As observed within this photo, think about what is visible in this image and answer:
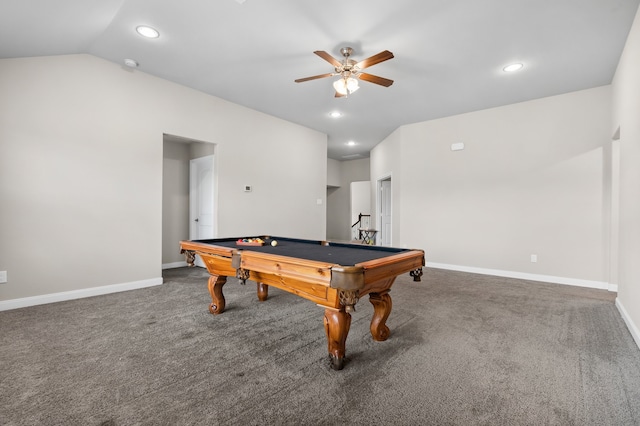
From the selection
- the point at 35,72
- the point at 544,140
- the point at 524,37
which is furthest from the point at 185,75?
the point at 544,140

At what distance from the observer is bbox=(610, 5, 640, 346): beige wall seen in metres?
2.37

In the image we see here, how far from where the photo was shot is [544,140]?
4.35 m

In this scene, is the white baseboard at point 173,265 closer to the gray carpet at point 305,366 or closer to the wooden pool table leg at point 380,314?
the gray carpet at point 305,366

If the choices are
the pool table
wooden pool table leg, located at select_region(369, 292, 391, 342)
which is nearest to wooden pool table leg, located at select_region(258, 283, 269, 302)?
the pool table

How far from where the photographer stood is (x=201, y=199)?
16.9ft

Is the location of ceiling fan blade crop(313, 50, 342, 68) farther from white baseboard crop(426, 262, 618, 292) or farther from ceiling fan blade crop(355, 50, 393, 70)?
white baseboard crop(426, 262, 618, 292)

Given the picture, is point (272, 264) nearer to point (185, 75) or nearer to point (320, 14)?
point (320, 14)

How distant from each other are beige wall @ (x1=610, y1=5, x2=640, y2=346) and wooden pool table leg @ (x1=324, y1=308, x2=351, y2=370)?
7.66 feet

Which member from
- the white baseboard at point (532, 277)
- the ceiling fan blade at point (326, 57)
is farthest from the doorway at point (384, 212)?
the ceiling fan blade at point (326, 57)

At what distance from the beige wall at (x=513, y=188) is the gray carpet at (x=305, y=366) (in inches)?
55.4

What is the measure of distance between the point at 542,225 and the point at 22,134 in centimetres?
665

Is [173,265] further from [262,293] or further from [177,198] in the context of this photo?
[262,293]

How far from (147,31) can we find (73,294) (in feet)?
9.65

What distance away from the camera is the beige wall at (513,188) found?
4.04 meters
